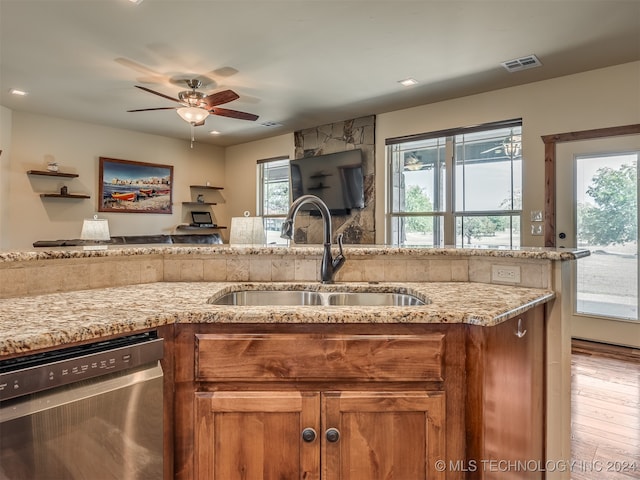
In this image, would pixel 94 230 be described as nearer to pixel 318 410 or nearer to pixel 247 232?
pixel 247 232

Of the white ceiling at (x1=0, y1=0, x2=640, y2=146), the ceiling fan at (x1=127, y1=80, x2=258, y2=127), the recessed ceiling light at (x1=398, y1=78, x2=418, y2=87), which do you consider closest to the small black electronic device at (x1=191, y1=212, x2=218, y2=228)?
the white ceiling at (x1=0, y1=0, x2=640, y2=146)

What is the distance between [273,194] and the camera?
6723mm

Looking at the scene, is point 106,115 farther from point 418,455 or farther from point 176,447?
point 418,455

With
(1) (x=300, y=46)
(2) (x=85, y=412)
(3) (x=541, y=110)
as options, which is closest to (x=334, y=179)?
(1) (x=300, y=46)

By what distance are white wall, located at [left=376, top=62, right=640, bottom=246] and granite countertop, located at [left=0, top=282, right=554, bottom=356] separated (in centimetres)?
304

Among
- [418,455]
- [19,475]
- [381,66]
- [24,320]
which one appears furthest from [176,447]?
[381,66]

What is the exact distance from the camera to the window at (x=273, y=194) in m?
6.55

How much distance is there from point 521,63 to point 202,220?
17.4 feet

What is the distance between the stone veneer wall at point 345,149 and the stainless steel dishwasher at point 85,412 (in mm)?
4453

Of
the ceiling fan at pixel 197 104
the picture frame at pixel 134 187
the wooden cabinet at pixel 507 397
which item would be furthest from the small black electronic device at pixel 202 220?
the wooden cabinet at pixel 507 397

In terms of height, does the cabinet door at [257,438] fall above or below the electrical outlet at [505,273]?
below

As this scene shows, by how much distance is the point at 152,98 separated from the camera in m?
4.54

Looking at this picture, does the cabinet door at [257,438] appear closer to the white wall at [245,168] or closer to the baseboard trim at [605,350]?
the baseboard trim at [605,350]

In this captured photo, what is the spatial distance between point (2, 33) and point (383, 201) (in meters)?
4.08
